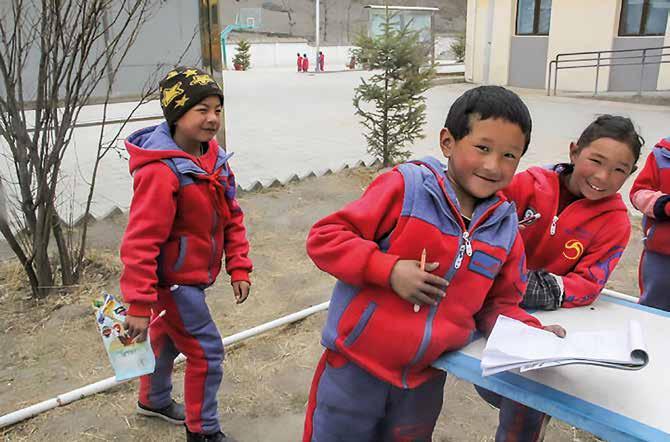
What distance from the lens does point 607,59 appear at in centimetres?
1606

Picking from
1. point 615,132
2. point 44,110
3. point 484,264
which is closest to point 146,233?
point 484,264

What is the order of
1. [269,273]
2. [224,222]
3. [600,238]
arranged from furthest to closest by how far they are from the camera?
[269,273], [224,222], [600,238]

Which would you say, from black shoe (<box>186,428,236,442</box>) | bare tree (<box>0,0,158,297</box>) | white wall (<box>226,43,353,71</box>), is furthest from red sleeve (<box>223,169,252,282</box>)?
white wall (<box>226,43,353,71</box>)

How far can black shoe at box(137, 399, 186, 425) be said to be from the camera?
253 centimetres

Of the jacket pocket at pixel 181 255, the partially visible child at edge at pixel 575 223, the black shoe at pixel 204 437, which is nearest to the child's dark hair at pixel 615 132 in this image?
the partially visible child at edge at pixel 575 223

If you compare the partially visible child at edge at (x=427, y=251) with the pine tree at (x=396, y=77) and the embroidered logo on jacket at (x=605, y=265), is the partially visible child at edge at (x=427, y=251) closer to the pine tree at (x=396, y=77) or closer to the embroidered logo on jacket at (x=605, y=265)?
the embroidered logo on jacket at (x=605, y=265)

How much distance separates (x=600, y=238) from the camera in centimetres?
188

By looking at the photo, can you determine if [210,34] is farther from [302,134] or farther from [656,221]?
[302,134]

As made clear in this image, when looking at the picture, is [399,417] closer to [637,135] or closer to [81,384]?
[637,135]

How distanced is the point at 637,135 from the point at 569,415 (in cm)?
Result: 102

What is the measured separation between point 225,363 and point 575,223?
6.16ft

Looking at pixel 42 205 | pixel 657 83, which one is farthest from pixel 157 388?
pixel 657 83

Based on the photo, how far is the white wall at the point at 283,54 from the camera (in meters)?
37.5

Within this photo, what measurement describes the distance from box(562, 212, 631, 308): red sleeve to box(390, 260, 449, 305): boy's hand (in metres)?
0.58
